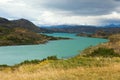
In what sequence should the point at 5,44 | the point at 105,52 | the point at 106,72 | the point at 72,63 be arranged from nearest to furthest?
the point at 106,72 < the point at 72,63 < the point at 105,52 < the point at 5,44

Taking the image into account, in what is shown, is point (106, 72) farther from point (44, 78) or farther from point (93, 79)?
point (44, 78)

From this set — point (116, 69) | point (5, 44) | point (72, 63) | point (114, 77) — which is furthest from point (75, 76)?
point (5, 44)

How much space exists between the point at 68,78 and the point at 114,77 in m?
2.00

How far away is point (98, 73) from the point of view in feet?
47.7

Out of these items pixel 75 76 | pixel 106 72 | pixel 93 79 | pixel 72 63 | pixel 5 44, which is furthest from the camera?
pixel 5 44

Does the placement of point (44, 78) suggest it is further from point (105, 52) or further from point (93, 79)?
point (105, 52)

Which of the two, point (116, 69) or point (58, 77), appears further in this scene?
point (116, 69)

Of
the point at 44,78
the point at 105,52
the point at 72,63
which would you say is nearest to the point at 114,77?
the point at 44,78

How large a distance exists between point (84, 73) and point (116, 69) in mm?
1904

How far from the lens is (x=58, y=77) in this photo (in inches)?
528

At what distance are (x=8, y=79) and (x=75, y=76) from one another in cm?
303

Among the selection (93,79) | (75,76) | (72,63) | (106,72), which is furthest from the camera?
(72,63)

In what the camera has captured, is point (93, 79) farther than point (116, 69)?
No

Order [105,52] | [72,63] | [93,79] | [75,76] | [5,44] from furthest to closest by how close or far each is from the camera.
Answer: [5,44], [105,52], [72,63], [75,76], [93,79]
